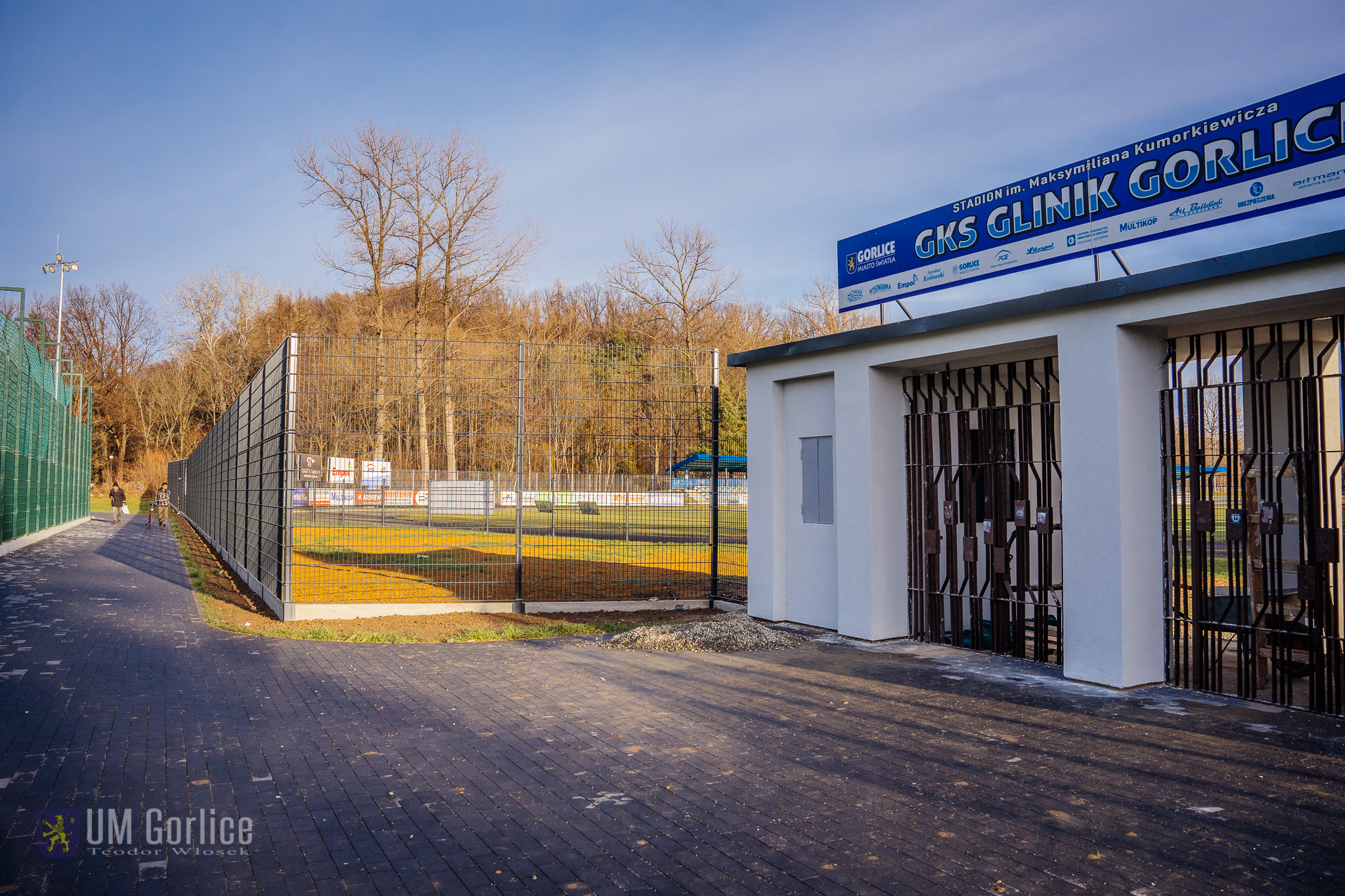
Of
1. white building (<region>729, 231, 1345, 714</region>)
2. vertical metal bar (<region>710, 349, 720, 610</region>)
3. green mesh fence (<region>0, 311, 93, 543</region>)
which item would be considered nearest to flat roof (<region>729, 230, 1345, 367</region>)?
white building (<region>729, 231, 1345, 714</region>)

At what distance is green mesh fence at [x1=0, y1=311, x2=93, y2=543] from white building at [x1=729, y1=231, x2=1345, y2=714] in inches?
696

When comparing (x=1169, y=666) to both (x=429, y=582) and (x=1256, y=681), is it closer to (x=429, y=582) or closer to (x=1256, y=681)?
(x=1256, y=681)

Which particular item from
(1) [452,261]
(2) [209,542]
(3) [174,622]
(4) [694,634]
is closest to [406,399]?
(3) [174,622]

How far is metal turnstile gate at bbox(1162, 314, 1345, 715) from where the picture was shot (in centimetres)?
685

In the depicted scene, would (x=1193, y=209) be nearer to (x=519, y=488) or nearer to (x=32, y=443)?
(x=519, y=488)

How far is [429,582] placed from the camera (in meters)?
13.7

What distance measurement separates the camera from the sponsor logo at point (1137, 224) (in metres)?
7.88

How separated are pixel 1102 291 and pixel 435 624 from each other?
28.6 ft

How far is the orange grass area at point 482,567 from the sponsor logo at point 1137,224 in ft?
23.0

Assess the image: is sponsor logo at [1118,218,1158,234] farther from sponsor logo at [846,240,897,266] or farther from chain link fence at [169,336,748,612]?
chain link fence at [169,336,748,612]

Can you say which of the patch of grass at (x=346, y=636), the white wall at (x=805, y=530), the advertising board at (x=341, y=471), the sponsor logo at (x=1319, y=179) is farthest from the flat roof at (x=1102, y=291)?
the advertising board at (x=341, y=471)

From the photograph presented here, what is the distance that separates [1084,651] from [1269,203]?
13.1ft

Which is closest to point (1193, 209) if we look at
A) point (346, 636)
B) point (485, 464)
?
point (485, 464)

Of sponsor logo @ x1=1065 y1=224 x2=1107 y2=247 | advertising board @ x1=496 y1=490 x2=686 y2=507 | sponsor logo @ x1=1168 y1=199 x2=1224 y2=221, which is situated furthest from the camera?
advertising board @ x1=496 y1=490 x2=686 y2=507
